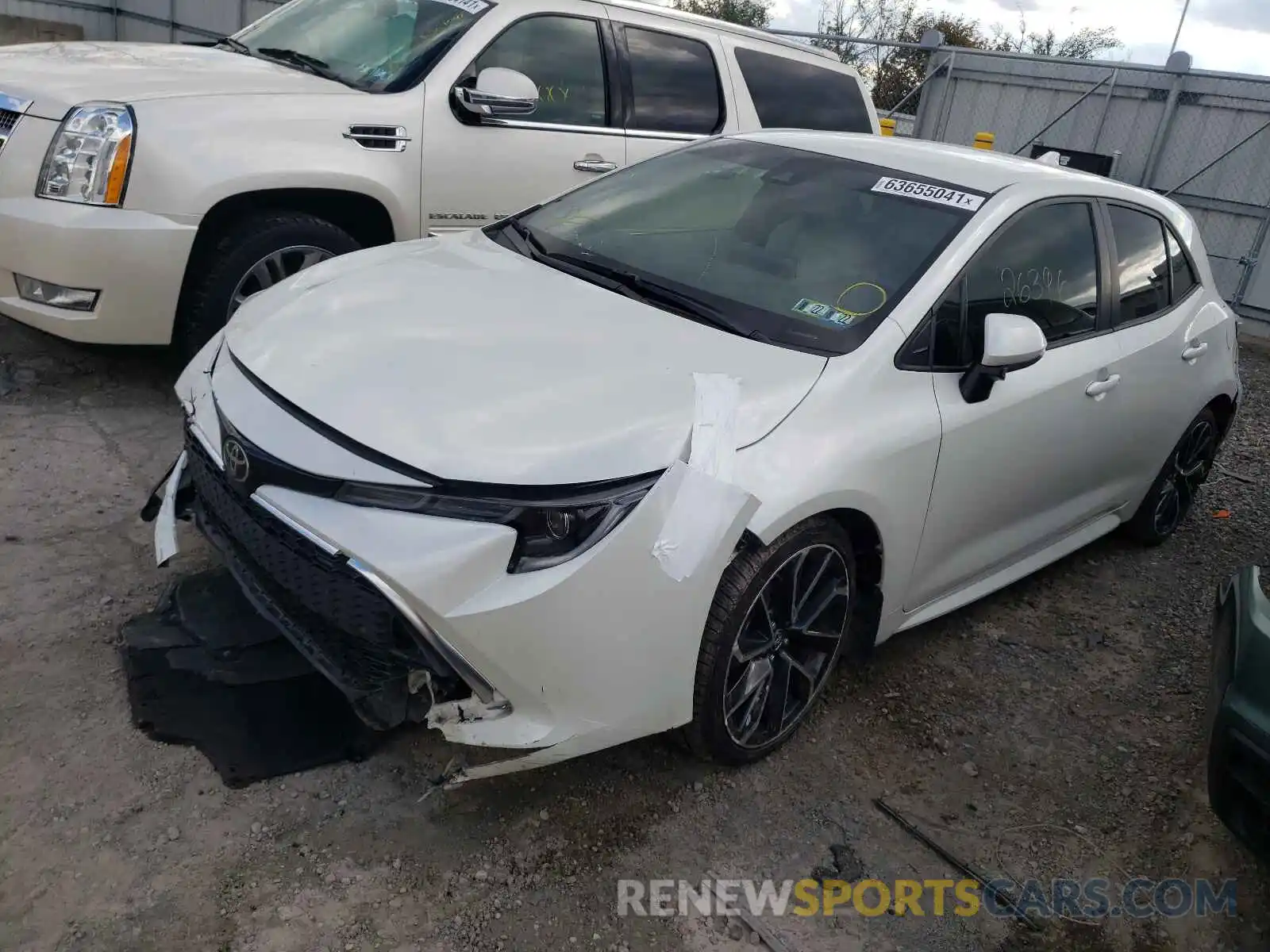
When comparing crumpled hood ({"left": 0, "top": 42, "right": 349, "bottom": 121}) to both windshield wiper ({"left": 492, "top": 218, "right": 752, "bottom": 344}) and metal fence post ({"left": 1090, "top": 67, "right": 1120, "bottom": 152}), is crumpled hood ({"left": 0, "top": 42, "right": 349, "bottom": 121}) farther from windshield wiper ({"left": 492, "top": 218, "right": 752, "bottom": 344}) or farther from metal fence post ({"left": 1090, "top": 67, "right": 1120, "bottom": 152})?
metal fence post ({"left": 1090, "top": 67, "right": 1120, "bottom": 152})

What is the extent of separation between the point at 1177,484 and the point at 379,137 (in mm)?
3984

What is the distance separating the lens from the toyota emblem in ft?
8.30

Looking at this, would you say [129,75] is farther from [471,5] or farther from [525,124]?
[525,124]

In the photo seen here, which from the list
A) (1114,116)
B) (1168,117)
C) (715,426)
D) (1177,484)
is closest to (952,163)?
(715,426)

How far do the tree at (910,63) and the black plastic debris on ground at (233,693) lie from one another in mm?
12012

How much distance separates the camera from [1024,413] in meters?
3.35

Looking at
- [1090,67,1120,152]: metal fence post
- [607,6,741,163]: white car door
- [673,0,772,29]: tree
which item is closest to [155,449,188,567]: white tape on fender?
[607,6,741,163]: white car door

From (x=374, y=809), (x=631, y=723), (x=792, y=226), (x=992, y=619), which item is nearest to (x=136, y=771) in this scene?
(x=374, y=809)

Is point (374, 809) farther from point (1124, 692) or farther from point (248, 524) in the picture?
point (1124, 692)

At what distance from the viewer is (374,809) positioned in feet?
8.55

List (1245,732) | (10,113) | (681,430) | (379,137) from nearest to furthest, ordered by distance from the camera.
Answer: (1245,732), (681,430), (10,113), (379,137)

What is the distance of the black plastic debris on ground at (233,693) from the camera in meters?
2.71

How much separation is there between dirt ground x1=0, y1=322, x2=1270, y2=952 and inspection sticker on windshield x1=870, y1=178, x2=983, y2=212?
159 centimetres

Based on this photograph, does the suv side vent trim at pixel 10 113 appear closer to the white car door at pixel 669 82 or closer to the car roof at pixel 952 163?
the white car door at pixel 669 82
